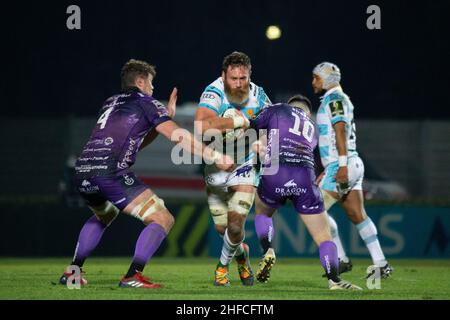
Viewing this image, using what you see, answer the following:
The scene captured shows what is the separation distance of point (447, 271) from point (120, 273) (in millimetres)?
4328

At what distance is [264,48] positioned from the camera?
1303 inches

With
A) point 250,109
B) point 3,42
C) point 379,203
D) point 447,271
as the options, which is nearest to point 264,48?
point 3,42

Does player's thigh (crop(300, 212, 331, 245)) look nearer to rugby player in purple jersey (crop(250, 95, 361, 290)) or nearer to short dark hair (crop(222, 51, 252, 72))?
rugby player in purple jersey (crop(250, 95, 361, 290))

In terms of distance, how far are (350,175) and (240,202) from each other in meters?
2.37

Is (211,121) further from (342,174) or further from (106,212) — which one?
(342,174)

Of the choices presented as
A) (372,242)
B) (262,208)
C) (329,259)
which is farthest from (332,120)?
(329,259)

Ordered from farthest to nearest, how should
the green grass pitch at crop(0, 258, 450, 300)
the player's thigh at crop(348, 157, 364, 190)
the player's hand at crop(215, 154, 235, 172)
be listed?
1. the player's thigh at crop(348, 157, 364, 190)
2. the player's hand at crop(215, 154, 235, 172)
3. the green grass pitch at crop(0, 258, 450, 300)

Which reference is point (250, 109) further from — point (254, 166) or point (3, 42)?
point (3, 42)

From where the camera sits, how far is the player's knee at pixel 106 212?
10805 millimetres

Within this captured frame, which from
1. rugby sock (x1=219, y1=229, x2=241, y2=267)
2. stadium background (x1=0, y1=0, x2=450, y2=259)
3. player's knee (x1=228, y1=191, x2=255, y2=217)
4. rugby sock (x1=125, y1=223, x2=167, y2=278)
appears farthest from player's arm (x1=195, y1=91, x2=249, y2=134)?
stadium background (x1=0, y1=0, x2=450, y2=259)

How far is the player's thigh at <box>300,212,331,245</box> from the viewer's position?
10.2 meters

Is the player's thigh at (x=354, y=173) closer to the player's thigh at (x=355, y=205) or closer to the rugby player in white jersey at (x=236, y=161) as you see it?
the player's thigh at (x=355, y=205)

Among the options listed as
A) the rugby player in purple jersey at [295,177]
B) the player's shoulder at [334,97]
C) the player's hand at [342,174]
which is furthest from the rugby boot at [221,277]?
the player's shoulder at [334,97]

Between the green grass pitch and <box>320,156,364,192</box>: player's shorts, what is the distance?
1083 millimetres
